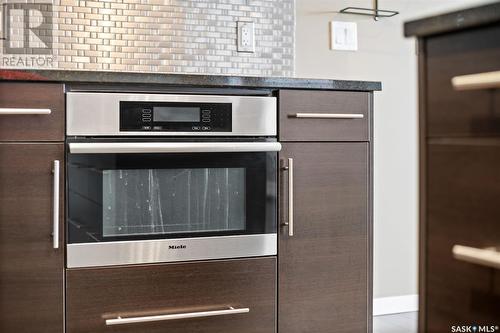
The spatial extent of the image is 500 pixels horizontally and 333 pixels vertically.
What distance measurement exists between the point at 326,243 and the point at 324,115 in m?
0.44

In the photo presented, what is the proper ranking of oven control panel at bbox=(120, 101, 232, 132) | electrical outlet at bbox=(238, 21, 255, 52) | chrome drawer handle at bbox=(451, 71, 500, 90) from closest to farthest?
chrome drawer handle at bbox=(451, 71, 500, 90) < oven control panel at bbox=(120, 101, 232, 132) < electrical outlet at bbox=(238, 21, 255, 52)

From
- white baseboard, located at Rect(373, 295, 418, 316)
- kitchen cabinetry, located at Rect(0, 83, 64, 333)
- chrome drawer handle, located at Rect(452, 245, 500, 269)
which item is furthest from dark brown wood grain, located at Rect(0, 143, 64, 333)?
white baseboard, located at Rect(373, 295, 418, 316)

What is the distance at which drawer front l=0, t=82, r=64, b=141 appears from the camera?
5.85ft

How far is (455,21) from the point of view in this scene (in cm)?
101

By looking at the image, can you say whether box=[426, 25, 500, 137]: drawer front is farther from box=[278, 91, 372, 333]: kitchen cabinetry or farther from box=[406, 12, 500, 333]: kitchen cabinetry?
box=[278, 91, 372, 333]: kitchen cabinetry

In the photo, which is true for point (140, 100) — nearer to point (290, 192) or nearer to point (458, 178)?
point (290, 192)

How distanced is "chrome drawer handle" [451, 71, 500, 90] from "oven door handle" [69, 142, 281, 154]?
102 centimetres

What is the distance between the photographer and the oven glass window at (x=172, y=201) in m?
1.90

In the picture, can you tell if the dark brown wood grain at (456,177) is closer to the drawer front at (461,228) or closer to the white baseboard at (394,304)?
the drawer front at (461,228)

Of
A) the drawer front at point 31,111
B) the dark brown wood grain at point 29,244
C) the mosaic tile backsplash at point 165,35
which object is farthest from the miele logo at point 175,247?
the mosaic tile backsplash at point 165,35

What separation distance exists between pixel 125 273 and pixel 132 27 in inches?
42.9

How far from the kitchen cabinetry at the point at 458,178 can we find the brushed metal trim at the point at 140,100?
962mm

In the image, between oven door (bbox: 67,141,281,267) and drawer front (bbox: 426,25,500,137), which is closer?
drawer front (bbox: 426,25,500,137)

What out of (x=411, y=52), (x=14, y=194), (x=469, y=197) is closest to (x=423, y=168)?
(x=469, y=197)
